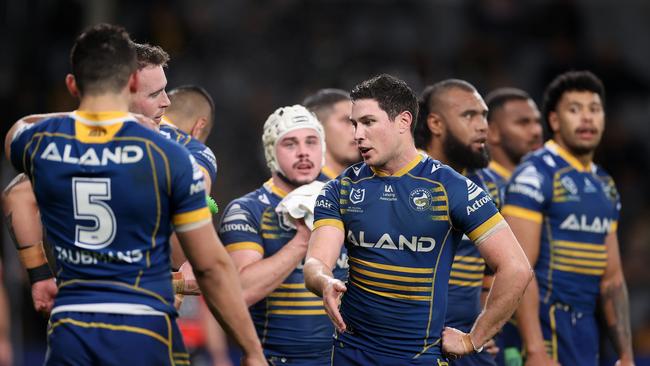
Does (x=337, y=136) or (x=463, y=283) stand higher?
(x=337, y=136)

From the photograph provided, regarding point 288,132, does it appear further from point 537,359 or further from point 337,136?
point 537,359

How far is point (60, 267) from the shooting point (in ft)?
14.9

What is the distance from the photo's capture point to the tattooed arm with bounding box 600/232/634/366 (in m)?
7.22

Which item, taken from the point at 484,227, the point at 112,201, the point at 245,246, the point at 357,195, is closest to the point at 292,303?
the point at 245,246

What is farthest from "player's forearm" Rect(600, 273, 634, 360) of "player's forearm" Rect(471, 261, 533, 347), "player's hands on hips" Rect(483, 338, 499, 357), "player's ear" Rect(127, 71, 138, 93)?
"player's ear" Rect(127, 71, 138, 93)

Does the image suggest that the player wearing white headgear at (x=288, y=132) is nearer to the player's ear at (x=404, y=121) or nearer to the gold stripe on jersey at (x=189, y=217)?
the player's ear at (x=404, y=121)

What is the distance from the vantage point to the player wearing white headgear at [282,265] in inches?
239

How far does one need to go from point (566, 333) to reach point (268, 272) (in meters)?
2.30

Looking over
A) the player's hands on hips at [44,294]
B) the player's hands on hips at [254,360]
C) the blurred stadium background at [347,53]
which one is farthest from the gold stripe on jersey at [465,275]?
the blurred stadium background at [347,53]

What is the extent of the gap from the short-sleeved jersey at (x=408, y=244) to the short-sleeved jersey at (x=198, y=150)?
30.1 inches

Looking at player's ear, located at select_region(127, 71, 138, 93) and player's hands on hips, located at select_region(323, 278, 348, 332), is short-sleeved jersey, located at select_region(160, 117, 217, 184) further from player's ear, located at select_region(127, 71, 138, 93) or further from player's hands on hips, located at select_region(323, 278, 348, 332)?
player's hands on hips, located at select_region(323, 278, 348, 332)

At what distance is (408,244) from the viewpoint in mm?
5246

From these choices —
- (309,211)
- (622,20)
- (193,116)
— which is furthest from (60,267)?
(622,20)

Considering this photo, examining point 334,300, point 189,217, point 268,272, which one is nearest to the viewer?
point 189,217
